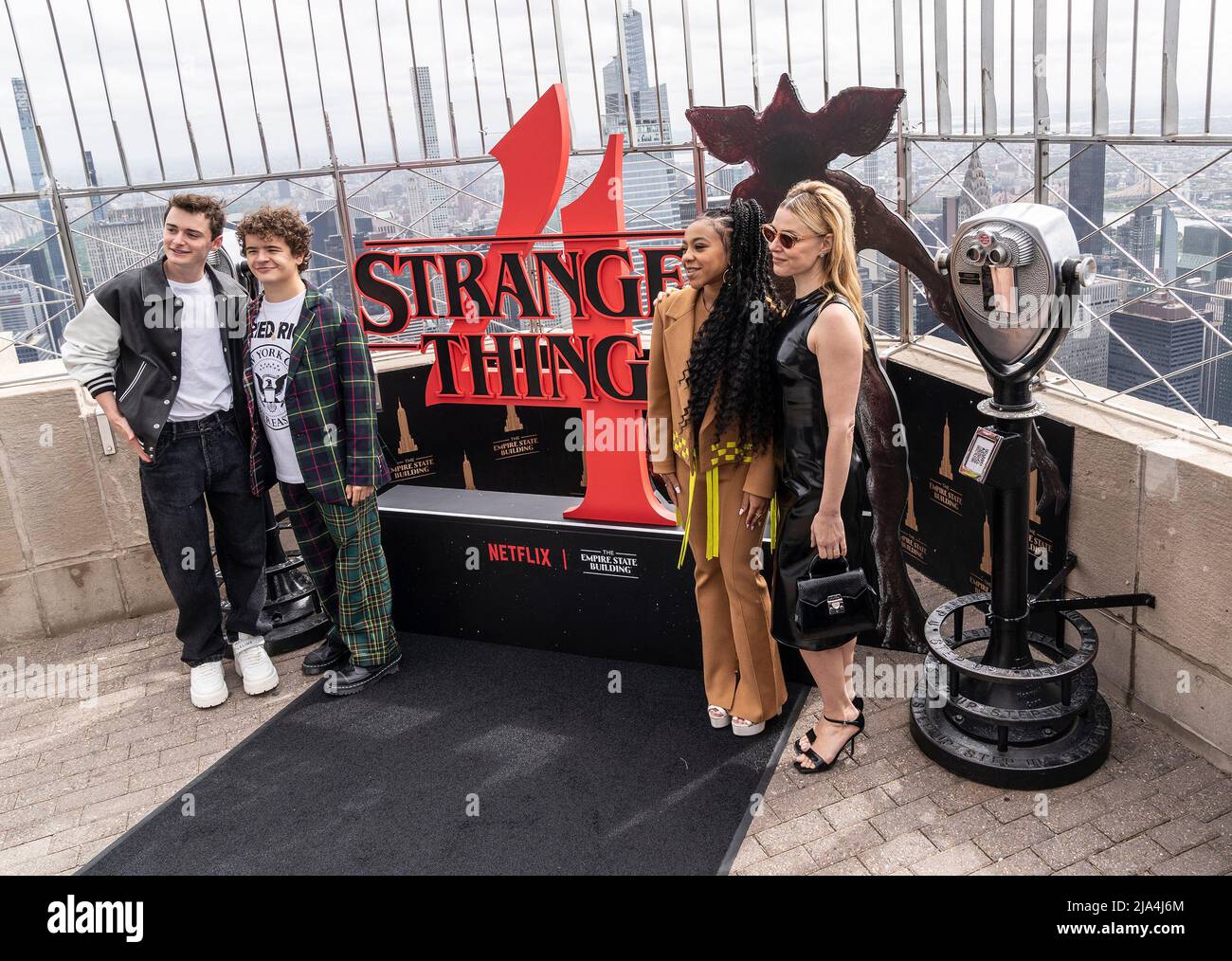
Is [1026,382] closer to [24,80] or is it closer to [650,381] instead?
[650,381]

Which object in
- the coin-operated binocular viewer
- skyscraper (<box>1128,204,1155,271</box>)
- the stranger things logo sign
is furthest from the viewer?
the stranger things logo sign

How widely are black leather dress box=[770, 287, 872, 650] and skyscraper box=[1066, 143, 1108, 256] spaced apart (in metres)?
1.28

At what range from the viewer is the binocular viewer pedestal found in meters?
3.22

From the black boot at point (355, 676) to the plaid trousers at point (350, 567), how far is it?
2 cm

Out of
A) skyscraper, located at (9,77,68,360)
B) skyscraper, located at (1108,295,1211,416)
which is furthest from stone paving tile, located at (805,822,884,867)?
skyscraper, located at (9,77,68,360)

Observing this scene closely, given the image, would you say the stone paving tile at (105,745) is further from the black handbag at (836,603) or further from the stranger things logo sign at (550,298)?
the black handbag at (836,603)

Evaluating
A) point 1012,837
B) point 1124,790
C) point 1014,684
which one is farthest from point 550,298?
point 1124,790

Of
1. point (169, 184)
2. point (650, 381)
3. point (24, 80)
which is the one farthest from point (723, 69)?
point (24, 80)

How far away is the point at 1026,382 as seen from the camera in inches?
123

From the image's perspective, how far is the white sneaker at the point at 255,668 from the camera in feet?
14.2

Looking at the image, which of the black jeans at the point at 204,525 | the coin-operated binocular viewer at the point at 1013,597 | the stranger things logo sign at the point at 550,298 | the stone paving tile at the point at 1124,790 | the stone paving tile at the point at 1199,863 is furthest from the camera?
the stranger things logo sign at the point at 550,298

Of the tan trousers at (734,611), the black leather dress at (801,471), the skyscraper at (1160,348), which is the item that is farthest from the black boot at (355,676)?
the skyscraper at (1160,348)

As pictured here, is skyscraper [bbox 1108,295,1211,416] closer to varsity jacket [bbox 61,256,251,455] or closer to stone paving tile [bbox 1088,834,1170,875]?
stone paving tile [bbox 1088,834,1170,875]

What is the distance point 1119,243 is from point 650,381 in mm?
1748
